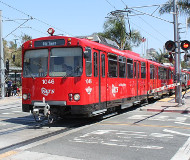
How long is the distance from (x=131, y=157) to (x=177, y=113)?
8577 millimetres

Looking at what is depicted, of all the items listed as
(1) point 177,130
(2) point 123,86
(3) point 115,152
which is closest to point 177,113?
(2) point 123,86

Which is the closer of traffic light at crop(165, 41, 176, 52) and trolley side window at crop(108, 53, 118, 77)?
trolley side window at crop(108, 53, 118, 77)

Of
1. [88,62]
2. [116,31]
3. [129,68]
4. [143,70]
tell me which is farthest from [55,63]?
[116,31]

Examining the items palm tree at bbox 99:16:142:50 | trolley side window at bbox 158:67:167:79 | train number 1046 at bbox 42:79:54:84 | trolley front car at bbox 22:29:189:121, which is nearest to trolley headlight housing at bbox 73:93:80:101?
trolley front car at bbox 22:29:189:121

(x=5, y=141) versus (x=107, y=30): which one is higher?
(x=107, y=30)

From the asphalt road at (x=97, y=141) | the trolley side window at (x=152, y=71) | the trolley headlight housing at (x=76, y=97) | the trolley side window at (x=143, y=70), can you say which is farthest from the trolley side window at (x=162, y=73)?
the trolley headlight housing at (x=76, y=97)

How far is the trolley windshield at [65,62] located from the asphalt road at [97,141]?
183 cm

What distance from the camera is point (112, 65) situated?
1226 cm

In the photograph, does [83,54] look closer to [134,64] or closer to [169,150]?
[169,150]

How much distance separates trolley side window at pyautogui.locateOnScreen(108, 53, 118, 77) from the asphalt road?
6.95ft

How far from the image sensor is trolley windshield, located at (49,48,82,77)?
388 inches

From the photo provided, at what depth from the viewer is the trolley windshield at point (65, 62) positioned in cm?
985

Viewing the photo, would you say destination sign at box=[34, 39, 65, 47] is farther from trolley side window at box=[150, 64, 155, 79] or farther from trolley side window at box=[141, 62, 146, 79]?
trolley side window at box=[150, 64, 155, 79]

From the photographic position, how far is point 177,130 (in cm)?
935
